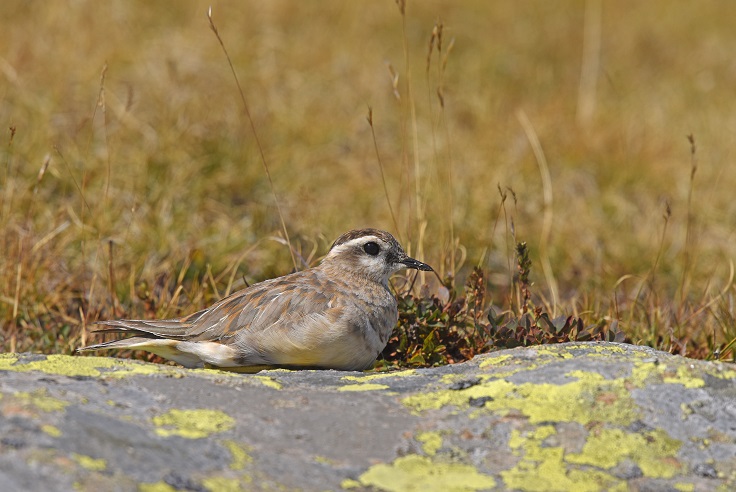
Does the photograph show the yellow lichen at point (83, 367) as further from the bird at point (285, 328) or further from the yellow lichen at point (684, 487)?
the yellow lichen at point (684, 487)

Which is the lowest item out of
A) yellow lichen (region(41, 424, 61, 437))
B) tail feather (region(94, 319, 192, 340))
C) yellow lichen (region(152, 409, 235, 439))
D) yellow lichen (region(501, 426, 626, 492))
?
tail feather (region(94, 319, 192, 340))

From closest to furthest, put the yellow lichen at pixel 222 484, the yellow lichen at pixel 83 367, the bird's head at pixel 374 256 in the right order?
1. the yellow lichen at pixel 222 484
2. the yellow lichen at pixel 83 367
3. the bird's head at pixel 374 256

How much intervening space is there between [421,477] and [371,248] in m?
2.66

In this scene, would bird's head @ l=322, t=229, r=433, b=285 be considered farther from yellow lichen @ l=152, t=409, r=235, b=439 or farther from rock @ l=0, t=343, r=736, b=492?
yellow lichen @ l=152, t=409, r=235, b=439

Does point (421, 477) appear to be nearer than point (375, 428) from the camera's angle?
Yes

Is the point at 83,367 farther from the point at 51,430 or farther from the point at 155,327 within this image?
the point at 155,327

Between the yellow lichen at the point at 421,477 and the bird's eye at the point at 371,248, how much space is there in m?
2.53

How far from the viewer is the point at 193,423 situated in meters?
3.44

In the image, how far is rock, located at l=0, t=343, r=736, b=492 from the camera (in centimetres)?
313

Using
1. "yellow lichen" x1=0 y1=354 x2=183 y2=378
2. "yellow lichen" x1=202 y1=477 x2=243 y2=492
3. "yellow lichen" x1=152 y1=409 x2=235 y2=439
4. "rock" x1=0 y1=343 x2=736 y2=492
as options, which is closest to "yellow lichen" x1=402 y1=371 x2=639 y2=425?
"rock" x1=0 y1=343 x2=736 y2=492

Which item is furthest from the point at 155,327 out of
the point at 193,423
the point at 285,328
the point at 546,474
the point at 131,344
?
the point at 546,474

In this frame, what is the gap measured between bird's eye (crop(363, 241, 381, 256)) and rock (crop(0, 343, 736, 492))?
1.75 m

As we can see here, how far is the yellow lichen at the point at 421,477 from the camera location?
10.6ft

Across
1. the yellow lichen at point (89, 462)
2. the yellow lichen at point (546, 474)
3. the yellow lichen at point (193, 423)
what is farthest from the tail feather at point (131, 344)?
the yellow lichen at point (546, 474)
